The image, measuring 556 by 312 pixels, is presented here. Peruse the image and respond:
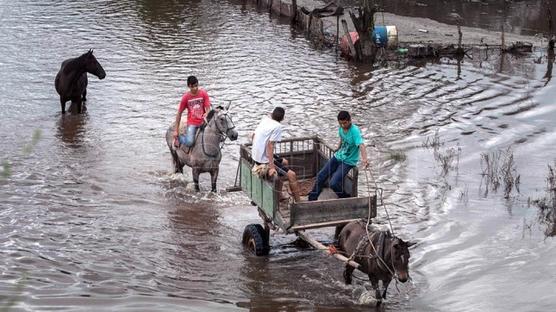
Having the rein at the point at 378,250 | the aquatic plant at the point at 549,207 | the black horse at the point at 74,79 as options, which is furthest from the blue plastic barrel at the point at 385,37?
the rein at the point at 378,250

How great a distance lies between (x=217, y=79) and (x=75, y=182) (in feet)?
28.5

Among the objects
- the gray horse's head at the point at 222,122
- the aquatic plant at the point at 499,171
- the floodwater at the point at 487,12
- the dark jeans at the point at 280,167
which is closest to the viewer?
the dark jeans at the point at 280,167

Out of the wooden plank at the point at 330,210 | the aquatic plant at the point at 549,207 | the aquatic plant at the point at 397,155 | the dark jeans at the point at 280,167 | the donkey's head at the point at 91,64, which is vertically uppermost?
the donkey's head at the point at 91,64

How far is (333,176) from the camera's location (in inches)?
440

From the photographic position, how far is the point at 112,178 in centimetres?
1555

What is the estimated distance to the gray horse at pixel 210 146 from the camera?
13.4 meters

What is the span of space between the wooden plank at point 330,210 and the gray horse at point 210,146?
3133 mm

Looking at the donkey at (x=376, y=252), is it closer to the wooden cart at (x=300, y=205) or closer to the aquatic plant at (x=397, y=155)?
the wooden cart at (x=300, y=205)

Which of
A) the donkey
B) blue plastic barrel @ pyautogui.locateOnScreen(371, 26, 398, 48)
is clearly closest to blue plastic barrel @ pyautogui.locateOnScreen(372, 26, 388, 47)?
blue plastic barrel @ pyautogui.locateOnScreen(371, 26, 398, 48)

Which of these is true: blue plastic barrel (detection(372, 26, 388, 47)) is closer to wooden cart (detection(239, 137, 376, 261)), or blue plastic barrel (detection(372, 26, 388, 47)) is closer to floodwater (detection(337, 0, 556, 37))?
floodwater (detection(337, 0, 556, 37))

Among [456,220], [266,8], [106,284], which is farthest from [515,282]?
[266,8]

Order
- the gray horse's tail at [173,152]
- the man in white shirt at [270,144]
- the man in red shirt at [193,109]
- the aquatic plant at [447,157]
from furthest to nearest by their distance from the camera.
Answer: the aquatic plant at [447,157]
the gray horse's tail at [173,152]
the man in red shirt at [193,109]
the man in white shirt at [270,144]

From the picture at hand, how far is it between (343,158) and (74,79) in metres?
10.7

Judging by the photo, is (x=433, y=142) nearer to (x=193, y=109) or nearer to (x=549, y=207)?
(x=549, y=207)
